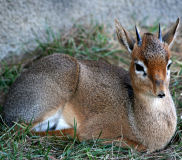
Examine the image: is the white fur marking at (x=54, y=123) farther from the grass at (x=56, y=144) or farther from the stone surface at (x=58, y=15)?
the stone surface at (x=58, y=15)

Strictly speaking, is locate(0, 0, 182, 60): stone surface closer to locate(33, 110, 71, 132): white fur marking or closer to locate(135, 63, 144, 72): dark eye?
locate(33, 110, 71, 132): white fur marking

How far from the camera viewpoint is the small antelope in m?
4.60

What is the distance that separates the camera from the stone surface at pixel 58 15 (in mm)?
6590

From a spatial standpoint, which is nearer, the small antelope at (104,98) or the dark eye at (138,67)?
the dark eye at (138,67)

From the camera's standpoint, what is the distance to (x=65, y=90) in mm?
5312

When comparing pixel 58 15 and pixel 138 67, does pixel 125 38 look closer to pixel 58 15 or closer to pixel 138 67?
pixel 138 67

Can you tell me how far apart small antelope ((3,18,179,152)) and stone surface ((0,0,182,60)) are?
1446 millimetres

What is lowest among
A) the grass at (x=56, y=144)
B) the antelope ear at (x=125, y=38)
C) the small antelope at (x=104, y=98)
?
the grass at (x=56, y=144)

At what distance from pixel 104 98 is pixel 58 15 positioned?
2.72m

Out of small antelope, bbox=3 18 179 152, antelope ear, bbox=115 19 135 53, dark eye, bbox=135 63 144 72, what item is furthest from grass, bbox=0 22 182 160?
antelope ear, bbox=115 19 135 53

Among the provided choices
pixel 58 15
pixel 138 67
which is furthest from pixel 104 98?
pixel 58 15

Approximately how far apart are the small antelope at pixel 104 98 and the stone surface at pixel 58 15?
1446mm

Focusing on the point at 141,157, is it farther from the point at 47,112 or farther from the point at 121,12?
the point at 121,12

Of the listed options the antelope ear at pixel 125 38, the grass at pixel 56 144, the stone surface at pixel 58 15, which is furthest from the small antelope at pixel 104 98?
the stone surface at pixel 58 15
